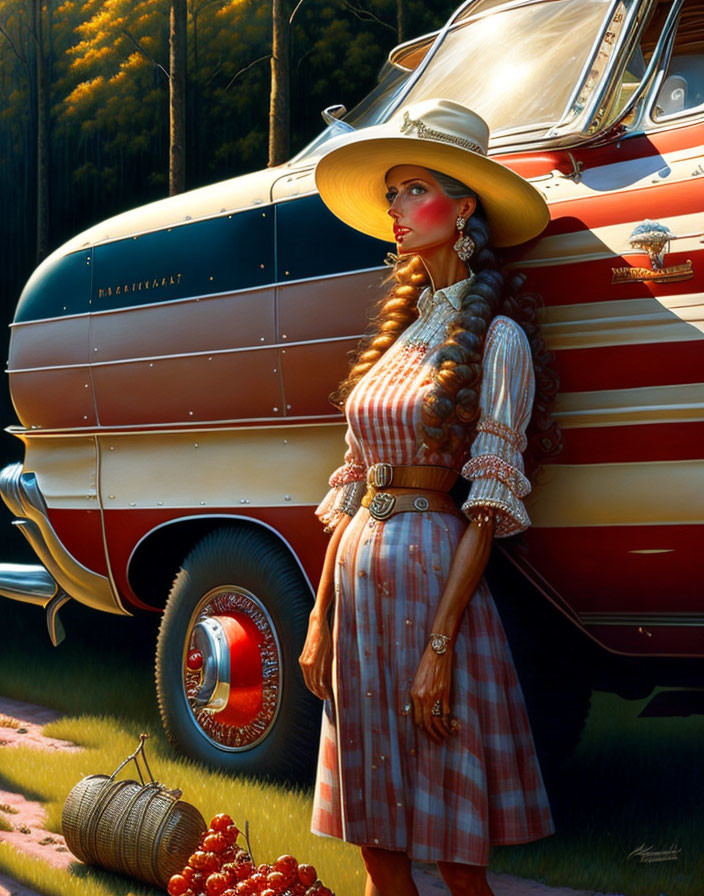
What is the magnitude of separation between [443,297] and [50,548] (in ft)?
8.83

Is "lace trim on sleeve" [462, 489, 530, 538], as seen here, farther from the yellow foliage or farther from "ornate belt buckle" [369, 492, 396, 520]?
the yellow foliage

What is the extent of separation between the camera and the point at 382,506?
2891mm

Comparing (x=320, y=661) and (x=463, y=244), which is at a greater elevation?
(x=463, y=244)

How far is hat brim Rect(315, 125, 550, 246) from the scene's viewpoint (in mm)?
2930

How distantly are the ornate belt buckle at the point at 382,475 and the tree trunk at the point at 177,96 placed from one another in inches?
293

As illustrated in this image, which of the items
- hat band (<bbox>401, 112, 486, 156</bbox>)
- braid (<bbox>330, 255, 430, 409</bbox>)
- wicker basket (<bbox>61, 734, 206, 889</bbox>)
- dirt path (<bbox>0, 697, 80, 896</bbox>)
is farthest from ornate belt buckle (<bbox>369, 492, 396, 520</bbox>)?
dirt path (<bbox>0, 697, 80, 896</bbox>)

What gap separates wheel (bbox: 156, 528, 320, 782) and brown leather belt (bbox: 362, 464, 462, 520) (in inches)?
52.4

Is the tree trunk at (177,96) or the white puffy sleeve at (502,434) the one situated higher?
the tree trunk at (177,96)

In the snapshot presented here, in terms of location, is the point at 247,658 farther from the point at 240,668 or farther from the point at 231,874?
the point at 231,874

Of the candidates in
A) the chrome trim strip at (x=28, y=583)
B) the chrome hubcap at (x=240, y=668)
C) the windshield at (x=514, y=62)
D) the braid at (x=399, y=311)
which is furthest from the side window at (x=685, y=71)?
the chrome trim strip at (x=28, y=583)

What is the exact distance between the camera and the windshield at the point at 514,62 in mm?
3633
